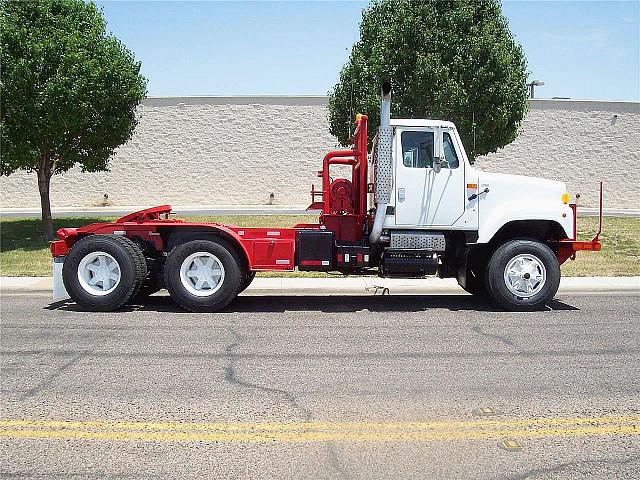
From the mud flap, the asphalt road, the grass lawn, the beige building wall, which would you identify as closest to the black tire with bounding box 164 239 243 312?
the asphalt road

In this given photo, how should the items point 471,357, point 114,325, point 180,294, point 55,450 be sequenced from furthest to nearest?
point 180,294
point 114,325
point 471,357
point 55,450

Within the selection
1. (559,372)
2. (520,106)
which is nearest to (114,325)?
(559,372)

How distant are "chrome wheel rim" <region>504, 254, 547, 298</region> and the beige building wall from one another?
77.9 feet

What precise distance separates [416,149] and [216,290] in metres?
3.50

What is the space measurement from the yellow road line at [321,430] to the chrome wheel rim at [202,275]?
468 cm

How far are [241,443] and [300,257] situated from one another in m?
5.39

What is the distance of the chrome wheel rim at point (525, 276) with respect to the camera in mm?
10188

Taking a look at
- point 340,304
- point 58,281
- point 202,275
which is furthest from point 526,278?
point 58,281

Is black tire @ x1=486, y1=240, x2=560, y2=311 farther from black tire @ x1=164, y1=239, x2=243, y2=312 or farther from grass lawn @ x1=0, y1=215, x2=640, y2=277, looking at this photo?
grass lawn @ x1=0, y1=215, x2=640, y2=277

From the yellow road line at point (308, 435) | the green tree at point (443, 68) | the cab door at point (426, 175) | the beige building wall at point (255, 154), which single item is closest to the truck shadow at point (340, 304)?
the cab door at point (426, 175)

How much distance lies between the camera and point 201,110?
3334 centimetres

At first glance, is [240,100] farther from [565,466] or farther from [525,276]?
[565,466]

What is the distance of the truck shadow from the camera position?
34.2 feet

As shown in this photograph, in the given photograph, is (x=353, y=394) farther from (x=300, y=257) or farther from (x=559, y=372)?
(x=300, y=257)
